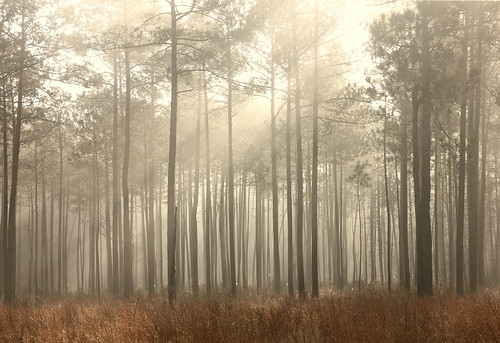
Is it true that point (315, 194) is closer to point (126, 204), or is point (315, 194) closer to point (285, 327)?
point (126, 204)

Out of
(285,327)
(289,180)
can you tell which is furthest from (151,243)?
(285,327)

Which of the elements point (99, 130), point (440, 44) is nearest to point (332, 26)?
point (440, 44)

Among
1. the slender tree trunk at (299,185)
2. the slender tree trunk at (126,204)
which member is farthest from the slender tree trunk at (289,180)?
the slender tree trunk at (126,204)

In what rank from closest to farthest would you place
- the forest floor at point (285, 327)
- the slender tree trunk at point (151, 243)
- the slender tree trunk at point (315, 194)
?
1. the forest floor at point (285, 327)
2. the slender tree trunk at point (315, 194)
3. the slender tree trunk at point (151, 243)

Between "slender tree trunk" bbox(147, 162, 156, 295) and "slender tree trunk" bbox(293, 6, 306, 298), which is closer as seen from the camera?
"slender tree trunk" bbox(293, 6, 306, 298)

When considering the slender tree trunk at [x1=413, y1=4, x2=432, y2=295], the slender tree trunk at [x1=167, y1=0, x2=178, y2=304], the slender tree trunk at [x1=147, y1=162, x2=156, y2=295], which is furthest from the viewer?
the slender tree trunk at [x1=147, y1=162, x2=156, y2=295]

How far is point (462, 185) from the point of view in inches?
624

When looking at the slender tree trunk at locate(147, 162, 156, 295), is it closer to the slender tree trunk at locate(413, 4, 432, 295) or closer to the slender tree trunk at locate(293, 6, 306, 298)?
the slender tree trunk at locate(293, 6, 306, 298)

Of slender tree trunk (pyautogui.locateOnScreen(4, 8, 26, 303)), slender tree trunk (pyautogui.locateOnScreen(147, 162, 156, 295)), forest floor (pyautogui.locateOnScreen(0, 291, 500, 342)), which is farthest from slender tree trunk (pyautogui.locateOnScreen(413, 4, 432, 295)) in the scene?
slender tree trunk (pyautogui.locateOnScreen(4, 8, 26, 303))

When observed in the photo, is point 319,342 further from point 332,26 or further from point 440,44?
point 332,26

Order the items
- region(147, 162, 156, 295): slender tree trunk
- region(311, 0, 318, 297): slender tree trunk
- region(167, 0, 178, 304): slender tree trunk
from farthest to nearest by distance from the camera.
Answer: region(147, 162, 156, 295): slender tree trunk, region(311, 0, 318, 297): slender tree trunk, region(167, 0, 178, 304): slender tree trunk

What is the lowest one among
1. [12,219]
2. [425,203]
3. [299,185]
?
[12,219]

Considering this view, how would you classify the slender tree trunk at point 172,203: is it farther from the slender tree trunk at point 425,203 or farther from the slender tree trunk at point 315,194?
the slender tree trunk at point 425,203

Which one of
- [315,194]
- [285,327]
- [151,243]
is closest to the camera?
[285,327]
